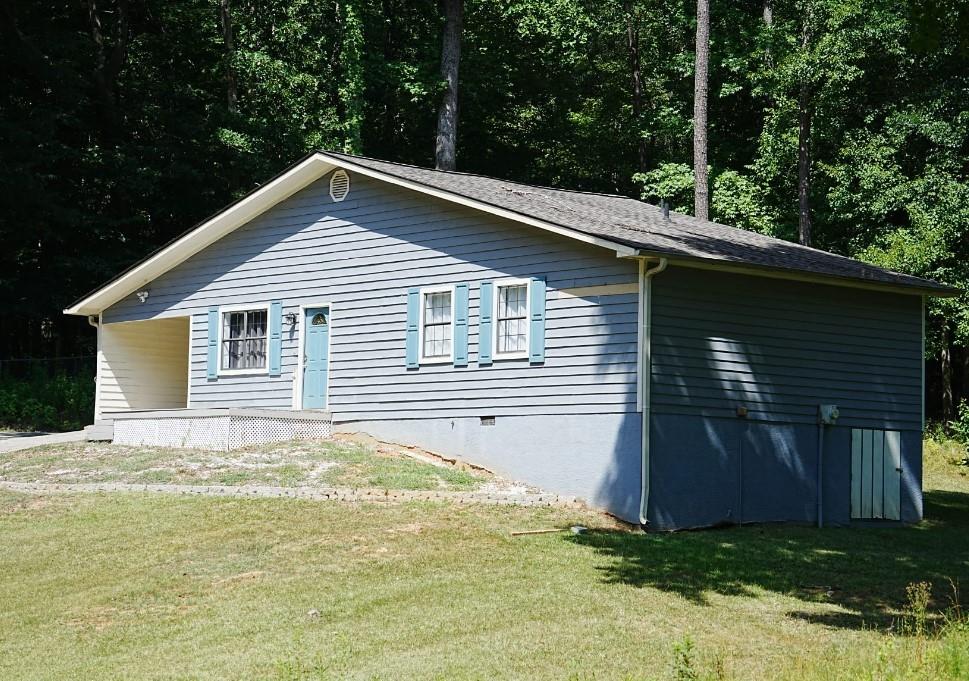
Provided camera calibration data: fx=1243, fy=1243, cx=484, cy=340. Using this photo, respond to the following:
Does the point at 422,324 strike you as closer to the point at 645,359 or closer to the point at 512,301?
the point at 512,301

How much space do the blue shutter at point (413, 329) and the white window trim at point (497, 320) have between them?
158cm

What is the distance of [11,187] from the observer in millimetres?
31359

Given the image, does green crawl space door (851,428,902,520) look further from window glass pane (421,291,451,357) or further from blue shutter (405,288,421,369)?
blue shutter (405,288,421,369)

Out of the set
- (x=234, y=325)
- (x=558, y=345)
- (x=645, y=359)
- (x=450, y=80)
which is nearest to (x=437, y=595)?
(x=645, y=359)

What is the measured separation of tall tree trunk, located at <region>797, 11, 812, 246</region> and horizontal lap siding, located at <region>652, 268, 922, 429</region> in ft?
40.8

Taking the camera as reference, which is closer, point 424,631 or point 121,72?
point 424,631

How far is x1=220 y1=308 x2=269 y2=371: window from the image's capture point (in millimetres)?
22859

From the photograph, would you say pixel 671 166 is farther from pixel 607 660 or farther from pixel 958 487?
pixel 607 660

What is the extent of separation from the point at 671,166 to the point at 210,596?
25.8 meters

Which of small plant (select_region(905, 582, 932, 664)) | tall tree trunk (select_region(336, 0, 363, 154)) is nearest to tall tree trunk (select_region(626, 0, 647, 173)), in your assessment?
tall tree trunk (select_region(336, 0, 363, 154))

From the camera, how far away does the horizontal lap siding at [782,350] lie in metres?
17.8

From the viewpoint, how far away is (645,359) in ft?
56.6

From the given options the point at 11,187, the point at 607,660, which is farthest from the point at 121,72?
the point at 607,660

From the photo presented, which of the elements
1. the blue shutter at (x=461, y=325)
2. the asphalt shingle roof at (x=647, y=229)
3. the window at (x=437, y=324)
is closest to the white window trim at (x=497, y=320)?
the blue shutter at (x=461, y=325)
